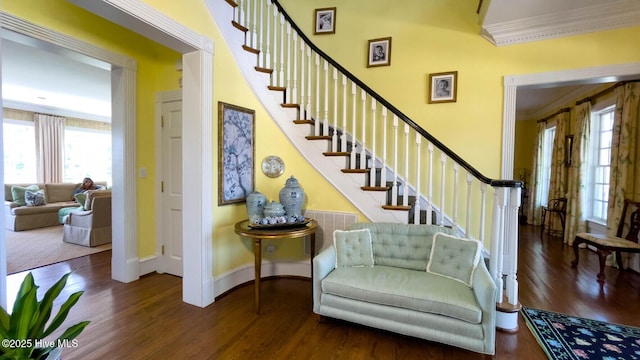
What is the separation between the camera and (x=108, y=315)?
95.3 inches

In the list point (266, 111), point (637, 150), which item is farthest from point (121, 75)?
point (637, 150)

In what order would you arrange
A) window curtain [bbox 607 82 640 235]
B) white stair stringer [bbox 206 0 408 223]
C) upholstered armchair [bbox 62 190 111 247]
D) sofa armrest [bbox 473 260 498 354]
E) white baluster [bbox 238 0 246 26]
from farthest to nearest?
upholstered armchair [bbox 62 190 111 247]
window curtain [bbox 607 82 640 235]
white baluster [bbox 238 0 246 26]
white stair stringer [bbox 206 0 408 223]
sofa armrest [bbox 473 260 498 354]

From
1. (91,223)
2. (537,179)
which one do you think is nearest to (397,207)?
(91,223)

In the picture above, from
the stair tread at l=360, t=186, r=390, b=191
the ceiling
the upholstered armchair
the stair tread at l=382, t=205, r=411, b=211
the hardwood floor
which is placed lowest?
the hardwood floor

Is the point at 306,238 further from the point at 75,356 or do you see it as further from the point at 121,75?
the point at 121,75

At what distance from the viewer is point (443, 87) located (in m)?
3.55

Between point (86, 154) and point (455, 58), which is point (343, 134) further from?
point (86, 154)

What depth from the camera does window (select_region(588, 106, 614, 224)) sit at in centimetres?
455

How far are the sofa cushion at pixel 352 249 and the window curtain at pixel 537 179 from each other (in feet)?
20.5

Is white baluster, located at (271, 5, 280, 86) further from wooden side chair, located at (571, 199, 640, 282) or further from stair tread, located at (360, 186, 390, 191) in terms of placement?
wooden side chair, located at (571, 199, 640, 282)

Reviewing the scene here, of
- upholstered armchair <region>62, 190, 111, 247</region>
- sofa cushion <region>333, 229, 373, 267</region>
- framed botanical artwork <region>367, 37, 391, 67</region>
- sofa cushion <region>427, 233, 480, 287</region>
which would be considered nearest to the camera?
sofa cushion <region>427, 233, 480, 287</region>

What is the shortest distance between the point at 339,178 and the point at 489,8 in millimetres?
2323

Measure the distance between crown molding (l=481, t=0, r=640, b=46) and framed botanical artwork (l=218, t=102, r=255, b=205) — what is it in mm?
2892

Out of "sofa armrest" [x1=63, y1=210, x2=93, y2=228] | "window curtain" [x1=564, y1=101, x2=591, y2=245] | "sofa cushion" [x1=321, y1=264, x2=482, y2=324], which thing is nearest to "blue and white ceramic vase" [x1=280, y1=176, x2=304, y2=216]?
"sofa cushion" [x1=321, y1=264, x2=482, y2=324]
